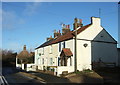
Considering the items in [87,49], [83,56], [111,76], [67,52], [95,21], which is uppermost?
[95,21]

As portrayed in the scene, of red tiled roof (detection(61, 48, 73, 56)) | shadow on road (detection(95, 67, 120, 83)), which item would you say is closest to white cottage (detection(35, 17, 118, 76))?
red tiled roof (detection(61, 48, 73, 56))

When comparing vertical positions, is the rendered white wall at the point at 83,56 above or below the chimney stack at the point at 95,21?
below

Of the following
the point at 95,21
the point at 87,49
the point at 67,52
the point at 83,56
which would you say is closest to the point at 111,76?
the point at 83,56

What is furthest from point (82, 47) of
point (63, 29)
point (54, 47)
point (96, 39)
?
point (63, 29)

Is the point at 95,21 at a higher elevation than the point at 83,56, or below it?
higher

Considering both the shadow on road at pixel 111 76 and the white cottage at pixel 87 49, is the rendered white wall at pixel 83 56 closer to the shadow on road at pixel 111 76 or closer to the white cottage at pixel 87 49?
the white cottage at pixel 87 49

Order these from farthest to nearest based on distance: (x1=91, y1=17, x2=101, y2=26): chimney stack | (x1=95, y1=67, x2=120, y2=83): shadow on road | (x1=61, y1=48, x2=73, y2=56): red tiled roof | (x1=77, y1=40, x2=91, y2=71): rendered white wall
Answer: (x1=91, y1=17, x2=101, y2=26): chimney stack
(x1=61, y1=48, x2=73, y2=56): red tiled roof
(x1=77, y1=40, x2=91, y2=71): rendered white wall
(x1=95, y1=67, x2=120, y2=83): shadow on road

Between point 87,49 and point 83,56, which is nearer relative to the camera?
point 83,56

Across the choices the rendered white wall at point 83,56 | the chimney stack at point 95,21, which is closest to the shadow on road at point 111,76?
the rendered white wall at point 83,56

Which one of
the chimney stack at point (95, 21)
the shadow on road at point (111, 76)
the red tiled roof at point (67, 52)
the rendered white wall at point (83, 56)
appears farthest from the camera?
the chimney stack at point (95, 21)

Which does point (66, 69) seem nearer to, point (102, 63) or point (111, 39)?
point (102, 63)

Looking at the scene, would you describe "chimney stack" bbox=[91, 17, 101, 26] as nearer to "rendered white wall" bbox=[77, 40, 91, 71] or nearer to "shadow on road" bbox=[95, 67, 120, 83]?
"rendered white wall" bbox=[77, 40, 91, 71]

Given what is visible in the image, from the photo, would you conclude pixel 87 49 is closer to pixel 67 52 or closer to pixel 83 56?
pixel 83 56

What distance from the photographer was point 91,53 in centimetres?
2852
